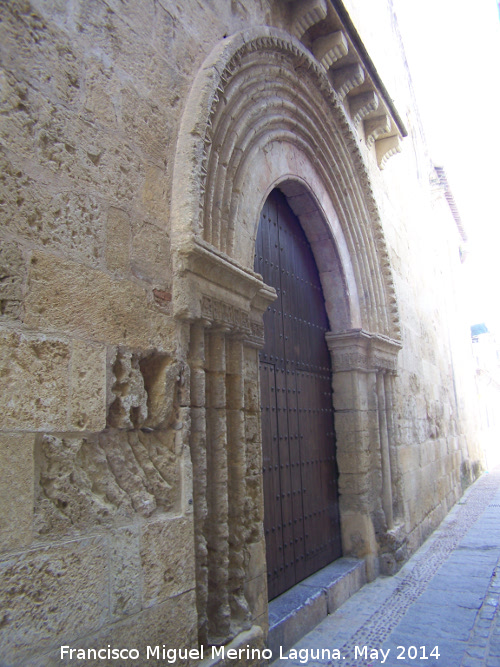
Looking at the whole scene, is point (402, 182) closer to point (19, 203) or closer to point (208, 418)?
point (208, 418)

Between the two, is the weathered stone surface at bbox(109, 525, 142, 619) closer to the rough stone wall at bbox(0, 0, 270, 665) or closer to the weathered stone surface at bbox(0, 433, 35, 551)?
the rough stone wall at bbox(0, 0, 270, 665)

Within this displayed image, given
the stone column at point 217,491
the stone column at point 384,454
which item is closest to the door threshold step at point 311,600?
the stone column at point 384,454

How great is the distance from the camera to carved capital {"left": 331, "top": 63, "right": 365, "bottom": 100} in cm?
424

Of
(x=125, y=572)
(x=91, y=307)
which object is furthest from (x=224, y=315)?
(x=125, y=572)

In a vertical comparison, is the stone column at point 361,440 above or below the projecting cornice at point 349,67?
below

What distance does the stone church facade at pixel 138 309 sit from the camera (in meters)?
1.48

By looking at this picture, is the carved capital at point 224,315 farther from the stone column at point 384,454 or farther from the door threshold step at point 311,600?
the stone column at point 384,454

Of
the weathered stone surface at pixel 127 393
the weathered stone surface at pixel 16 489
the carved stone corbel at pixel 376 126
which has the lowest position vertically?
the weathered stone surface at pixel 16 489

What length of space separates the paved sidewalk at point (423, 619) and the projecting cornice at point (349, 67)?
4.00 m

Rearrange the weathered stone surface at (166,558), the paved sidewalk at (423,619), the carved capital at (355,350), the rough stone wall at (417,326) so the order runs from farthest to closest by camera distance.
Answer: the rough stone wall at (417,326) < the carved capital at (355,350) < the paved sidewalk at (423,619) < the weathered stone surface at (166,558)

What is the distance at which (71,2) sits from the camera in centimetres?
180

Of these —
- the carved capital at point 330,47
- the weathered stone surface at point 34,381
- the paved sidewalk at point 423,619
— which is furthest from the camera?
the carved capital at point 330,47

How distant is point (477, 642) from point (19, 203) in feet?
10.8

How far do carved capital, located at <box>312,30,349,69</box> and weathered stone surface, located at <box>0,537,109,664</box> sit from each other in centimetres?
383
